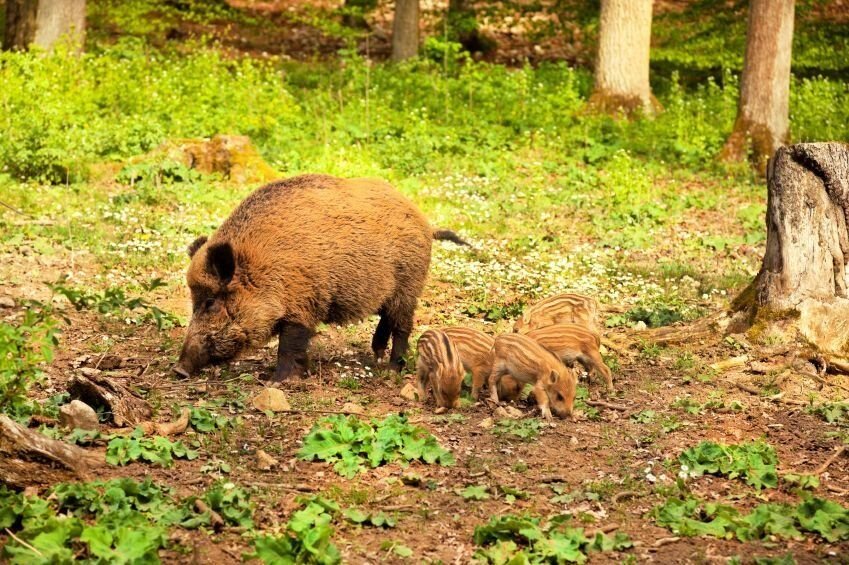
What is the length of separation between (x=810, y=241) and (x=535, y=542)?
4142mm

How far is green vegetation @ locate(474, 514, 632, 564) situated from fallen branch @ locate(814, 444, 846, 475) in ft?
5.11

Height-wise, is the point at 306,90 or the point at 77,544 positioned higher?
the point at 306,90

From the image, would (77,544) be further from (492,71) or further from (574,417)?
(492,71)

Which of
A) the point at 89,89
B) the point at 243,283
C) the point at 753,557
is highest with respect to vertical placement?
the point at 89,89

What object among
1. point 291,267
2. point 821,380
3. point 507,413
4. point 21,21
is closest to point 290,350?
point 291,267

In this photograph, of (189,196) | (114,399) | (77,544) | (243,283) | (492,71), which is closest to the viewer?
(77,544)

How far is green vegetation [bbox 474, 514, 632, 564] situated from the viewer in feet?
17.3

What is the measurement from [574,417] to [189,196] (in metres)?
6.41

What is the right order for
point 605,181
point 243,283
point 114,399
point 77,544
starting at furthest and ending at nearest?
point 605,181
point 243,283
point 114,399
point 77,544

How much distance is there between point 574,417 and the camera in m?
7.16

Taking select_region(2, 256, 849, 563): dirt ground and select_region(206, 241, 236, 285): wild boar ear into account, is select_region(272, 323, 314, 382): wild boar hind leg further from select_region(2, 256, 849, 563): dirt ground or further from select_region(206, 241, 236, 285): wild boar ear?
select_region(206, 241, 236, 285): wild boar ear

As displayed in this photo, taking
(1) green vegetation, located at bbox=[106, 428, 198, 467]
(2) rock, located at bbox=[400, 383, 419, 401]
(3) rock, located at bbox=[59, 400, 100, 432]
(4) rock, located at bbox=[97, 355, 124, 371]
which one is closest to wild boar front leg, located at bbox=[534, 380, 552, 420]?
(2) rock, located at bbox=[400, 383, 419, 401]

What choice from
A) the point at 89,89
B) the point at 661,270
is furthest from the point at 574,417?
the point at 89,89

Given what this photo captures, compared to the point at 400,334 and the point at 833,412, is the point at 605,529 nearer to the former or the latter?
the point at 833,412
